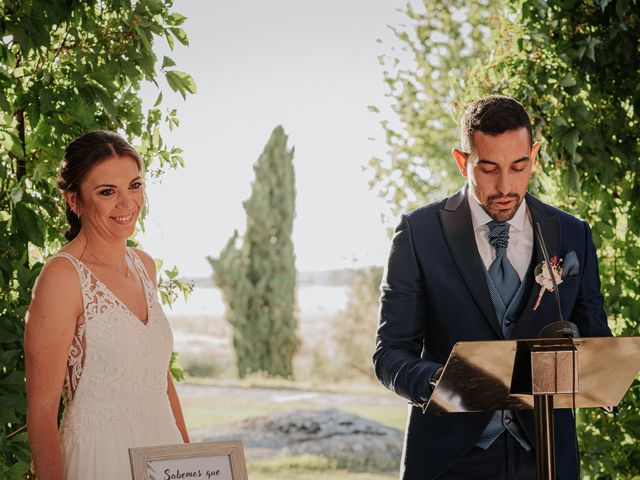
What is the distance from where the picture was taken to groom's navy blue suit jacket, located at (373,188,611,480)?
2186 millimetres

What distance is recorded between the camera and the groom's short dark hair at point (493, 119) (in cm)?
214

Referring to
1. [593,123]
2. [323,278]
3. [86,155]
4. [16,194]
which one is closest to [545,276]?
[86,155]

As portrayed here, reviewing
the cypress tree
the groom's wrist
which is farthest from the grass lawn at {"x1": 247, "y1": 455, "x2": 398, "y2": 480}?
the groom's wrist

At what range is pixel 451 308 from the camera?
222 cm

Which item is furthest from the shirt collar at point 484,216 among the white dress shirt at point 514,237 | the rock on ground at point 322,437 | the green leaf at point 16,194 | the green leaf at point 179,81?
the rock on ground at point 322,437

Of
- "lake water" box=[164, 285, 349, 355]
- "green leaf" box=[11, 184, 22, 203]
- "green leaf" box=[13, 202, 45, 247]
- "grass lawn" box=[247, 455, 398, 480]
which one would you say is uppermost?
"green leaf" box=[11, 184, 22, 203]

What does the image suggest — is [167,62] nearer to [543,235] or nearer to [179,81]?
[179,81]

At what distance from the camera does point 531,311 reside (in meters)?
2.18

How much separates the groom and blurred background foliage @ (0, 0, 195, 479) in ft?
3.19

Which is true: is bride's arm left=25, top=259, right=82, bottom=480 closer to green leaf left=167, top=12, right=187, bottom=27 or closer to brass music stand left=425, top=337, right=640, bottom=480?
brass music stand left=425, top=337, right=640, bottom=480

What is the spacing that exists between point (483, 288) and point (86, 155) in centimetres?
105

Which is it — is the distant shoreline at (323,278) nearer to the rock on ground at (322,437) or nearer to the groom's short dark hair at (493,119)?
the rock on ground at (322,437)

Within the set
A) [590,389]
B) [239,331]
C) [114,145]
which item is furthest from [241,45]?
[590,389]

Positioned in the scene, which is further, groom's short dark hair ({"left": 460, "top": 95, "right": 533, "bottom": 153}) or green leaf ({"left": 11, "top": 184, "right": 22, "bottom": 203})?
green leaf ({"left": 11, "top": 184, "right": 22, "bottom": 203})
